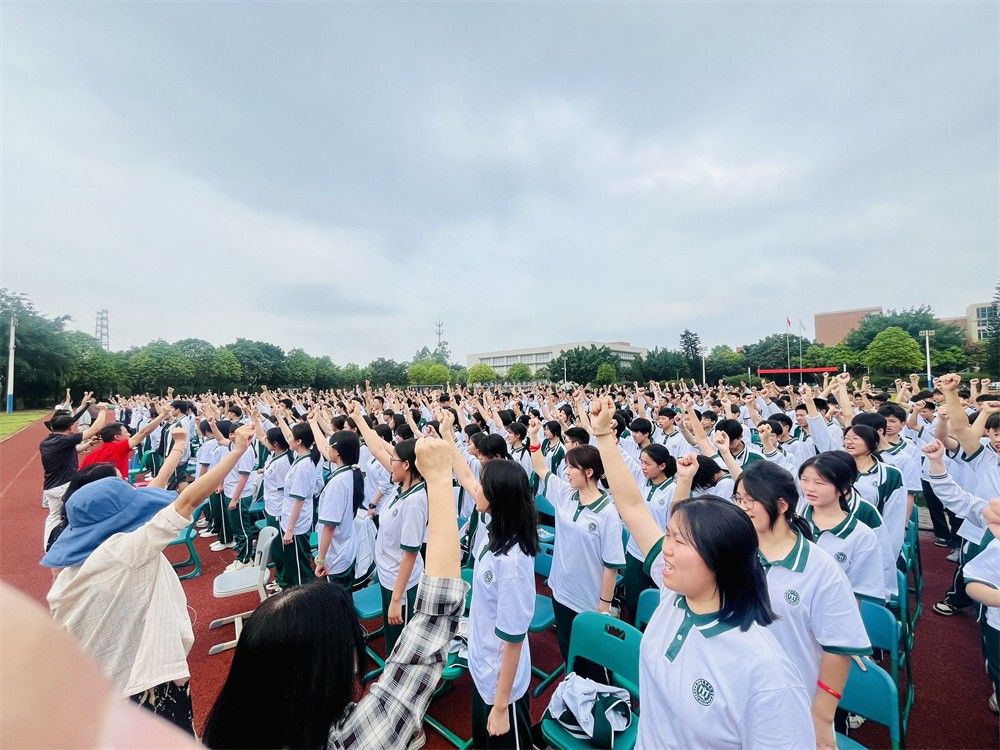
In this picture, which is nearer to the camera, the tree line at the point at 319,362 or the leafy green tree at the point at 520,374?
the tree line at the point at 319,362

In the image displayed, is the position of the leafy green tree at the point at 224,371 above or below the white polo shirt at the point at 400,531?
above

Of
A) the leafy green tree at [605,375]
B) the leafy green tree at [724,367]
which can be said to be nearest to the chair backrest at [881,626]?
the leafy green tree at [605,375]

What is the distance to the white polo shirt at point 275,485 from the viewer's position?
5496mm

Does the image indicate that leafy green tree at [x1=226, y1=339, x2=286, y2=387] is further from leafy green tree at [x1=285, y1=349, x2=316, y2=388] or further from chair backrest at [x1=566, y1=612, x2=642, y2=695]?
chair backrest at [x1=566, y1=612, x2=642, y2=695]

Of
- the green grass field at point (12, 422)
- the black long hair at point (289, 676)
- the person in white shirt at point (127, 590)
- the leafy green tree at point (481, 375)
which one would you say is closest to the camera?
the black long hair at point (289, 676)

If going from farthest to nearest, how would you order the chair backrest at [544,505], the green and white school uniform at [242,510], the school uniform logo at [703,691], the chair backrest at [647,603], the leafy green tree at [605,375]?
the leafy green tree at [605,375] → the green and white school uniform at [242,510] → the chair backrest at [544,505] → the chair backrest at [647,603] → the school uniform logo at [703,691]

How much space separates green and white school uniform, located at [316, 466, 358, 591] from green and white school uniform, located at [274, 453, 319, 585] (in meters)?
0.52

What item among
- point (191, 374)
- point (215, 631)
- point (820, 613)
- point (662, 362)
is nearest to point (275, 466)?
point (215, 631)

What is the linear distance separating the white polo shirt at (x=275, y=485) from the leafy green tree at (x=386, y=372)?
44006mm

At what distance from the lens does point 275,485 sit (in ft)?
18.4

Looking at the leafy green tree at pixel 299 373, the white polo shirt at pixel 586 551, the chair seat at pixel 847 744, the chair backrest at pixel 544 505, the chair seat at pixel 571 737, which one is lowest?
the chair seat at pixel 847 744

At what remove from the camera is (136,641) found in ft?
7.00

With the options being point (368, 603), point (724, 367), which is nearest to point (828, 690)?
point (368, 603)

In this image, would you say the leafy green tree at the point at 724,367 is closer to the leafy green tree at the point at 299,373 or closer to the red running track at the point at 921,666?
the leafy green tree at the point at 299,373
